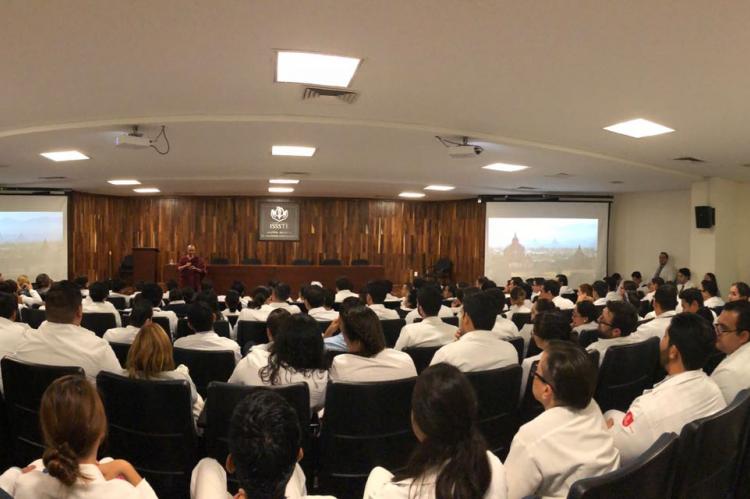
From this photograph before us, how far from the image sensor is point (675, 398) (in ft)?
7.91

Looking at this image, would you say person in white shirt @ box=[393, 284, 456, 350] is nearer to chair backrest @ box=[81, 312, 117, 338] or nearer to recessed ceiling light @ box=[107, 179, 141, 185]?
chair backrest @ box=[81, 312, 117, 338]

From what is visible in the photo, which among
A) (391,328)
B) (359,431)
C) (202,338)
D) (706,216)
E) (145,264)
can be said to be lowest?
(359,431)

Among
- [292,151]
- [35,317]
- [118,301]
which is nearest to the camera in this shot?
[35,317]

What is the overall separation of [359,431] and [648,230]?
40.5 ft

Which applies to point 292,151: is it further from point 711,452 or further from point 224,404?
point 711,452

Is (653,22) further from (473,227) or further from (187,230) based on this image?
(187,230)

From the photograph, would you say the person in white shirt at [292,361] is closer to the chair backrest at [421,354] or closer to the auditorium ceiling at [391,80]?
the chair backrest at [421,354]

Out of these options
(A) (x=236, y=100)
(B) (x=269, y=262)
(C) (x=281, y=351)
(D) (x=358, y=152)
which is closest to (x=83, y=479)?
(C) (x=281, y=351)

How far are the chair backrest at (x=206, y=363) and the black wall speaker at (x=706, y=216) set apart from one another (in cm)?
911

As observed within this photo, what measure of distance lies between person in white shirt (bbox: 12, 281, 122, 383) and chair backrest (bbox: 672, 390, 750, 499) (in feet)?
9.68

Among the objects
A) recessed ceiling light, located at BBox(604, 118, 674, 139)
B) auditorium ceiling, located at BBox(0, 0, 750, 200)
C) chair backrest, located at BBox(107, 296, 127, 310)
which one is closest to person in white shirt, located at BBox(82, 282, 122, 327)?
chair backrest, located at BBox(107, 296, 127, 310)

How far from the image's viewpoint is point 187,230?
14734 millimetres

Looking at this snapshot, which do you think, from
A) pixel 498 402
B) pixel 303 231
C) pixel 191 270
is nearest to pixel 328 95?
pixel 498 402

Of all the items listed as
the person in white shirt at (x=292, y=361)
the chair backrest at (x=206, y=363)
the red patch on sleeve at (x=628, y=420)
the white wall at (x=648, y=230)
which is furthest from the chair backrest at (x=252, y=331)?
the white wall at (x=648, y=230)
